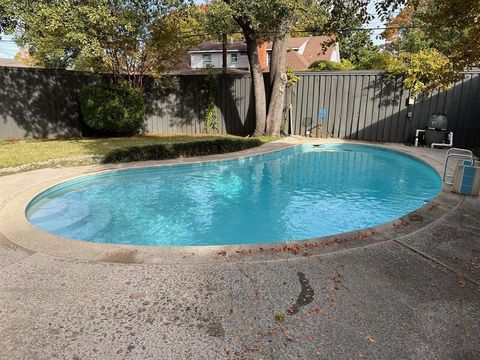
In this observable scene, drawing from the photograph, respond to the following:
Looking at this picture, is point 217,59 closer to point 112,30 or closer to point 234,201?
point 112,30

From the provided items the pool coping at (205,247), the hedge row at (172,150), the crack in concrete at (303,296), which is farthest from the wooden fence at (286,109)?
the crack in concrete at (303,296)

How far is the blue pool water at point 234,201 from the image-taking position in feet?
17.8

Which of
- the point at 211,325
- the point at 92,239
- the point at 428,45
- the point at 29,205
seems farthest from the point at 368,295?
the point at 428,45

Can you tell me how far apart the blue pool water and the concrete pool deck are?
1535 millimetres

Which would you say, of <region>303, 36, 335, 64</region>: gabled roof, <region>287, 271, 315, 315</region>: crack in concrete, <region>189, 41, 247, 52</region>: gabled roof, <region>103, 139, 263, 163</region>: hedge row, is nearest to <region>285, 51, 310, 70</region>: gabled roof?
<region>303, 36, 335, 64</region>: gabled roof

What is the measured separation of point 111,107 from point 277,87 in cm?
576

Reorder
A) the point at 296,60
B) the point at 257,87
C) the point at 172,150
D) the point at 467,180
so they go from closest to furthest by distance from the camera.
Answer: the point at 467,180 < the point at 172,150 < the point at 257,87 < the point at 296,60

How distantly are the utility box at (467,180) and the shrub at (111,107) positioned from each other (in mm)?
9999

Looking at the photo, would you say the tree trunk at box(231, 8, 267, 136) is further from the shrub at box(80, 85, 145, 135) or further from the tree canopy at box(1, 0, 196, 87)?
the shrub at box(80, 85, 145, 135)

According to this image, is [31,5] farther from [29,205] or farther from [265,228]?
[265,228]

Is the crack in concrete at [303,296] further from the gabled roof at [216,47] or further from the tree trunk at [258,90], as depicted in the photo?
the gabled roof at [216,47]

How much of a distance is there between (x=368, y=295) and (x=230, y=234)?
281 centimetres

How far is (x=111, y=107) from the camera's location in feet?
38.2

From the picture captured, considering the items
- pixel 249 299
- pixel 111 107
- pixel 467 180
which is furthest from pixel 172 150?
pixel 249 299
